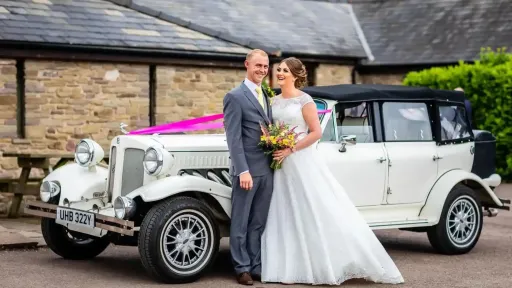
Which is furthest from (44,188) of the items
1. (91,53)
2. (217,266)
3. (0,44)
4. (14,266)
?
(91,53)

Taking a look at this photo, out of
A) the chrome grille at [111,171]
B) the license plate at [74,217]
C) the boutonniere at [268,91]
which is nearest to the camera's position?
the license plate at [74,217]

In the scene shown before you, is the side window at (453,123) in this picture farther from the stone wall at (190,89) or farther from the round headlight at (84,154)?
the stone wall at (190,89)

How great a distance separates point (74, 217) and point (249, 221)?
1591mm

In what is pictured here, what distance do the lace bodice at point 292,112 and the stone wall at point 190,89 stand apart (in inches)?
376

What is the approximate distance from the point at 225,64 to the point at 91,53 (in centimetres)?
307

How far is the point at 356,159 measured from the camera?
945cm

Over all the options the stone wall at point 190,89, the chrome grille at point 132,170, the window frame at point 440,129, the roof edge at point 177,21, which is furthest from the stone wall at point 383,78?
Answer: the chrome grille at point 132,170

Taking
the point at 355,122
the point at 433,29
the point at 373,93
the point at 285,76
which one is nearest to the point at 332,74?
the point at 433,29

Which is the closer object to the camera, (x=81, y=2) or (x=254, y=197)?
(x=254, y=197)

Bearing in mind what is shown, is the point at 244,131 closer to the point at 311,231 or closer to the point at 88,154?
the point at 311,231

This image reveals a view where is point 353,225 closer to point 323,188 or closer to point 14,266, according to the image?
point 323,188

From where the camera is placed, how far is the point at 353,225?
8344 millimetres

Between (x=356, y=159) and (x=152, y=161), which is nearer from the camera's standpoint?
(x=152, y=161)

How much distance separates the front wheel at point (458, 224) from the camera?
392 inches
